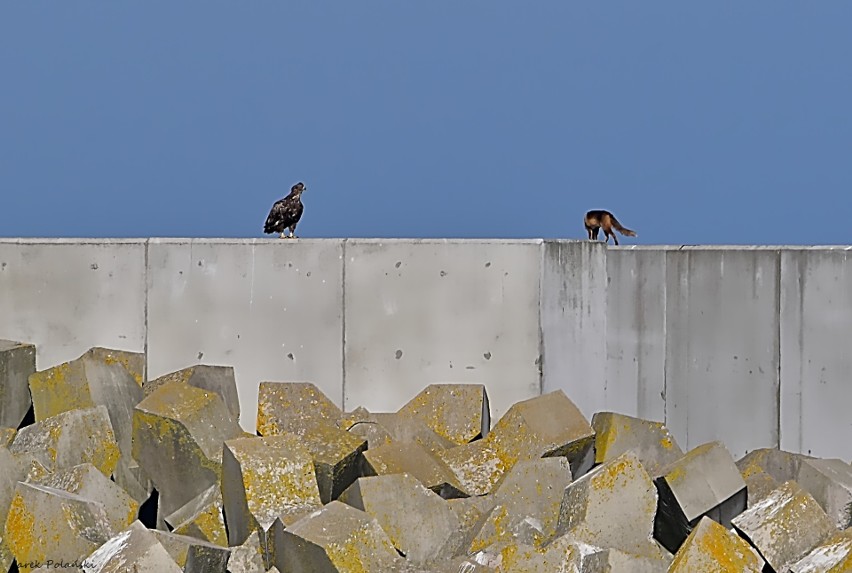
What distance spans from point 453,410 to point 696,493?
6.75 feet

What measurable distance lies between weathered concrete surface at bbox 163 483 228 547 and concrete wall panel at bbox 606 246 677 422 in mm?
2756

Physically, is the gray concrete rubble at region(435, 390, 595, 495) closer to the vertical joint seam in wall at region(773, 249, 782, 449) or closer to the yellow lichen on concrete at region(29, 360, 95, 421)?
the vertical joint seam in wall at region(773, 249, 782, 449)

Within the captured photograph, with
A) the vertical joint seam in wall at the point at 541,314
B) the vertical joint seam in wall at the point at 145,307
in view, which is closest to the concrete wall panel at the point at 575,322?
the vertical joint seam in wall at the point at 541,314

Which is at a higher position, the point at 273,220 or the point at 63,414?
the point at 273,220

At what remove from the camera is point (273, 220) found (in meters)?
8.67

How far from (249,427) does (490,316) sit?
171 cm

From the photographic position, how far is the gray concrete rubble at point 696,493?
553cm

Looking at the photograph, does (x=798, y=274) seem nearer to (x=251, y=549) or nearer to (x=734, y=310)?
(x=734, y=310)

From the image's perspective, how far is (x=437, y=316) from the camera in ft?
25.9

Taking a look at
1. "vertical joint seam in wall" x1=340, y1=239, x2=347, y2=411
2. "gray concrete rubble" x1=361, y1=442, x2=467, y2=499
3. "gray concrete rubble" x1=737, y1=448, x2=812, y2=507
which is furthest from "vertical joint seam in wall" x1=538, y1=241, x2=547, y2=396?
"gray concrete rubble" x1=361, y1=442, x2=467, y2=499

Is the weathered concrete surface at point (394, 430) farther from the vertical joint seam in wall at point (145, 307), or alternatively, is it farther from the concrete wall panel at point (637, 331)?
the vertical joint seam in wall at point (145, 307)

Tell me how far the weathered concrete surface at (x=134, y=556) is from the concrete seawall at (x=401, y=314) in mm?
2992

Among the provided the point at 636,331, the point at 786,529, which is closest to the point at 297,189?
the point at 636,331

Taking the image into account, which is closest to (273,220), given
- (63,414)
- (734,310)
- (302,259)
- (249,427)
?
(302,259)
